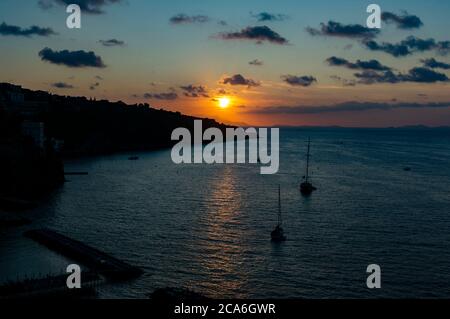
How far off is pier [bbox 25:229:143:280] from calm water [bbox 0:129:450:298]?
1103 millimetres

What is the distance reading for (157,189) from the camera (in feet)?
270

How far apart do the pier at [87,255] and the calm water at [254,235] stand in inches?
43.4

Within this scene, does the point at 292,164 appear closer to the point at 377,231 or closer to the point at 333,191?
the point at 333,191

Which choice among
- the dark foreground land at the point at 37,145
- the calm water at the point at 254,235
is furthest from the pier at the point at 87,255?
the dark foreground land at the point at 37,145

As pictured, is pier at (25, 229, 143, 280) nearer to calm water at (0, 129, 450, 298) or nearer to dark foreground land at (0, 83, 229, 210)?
calm water at (0, 129, 450, 298)

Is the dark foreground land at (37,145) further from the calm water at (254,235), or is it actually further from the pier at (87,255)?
the pier at (87,255)

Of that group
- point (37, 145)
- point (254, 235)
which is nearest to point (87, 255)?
point (254, 235)

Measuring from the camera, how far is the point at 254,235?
162 ft

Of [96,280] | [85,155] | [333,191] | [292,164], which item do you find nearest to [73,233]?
[96,280]

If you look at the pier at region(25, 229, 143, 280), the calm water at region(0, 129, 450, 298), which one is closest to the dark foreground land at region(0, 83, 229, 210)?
the calm water at region(0, 129, 450, 298)

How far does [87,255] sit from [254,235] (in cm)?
1675

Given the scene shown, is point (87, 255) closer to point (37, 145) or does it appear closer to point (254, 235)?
point (254, 235)

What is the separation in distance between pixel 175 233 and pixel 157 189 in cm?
3363
